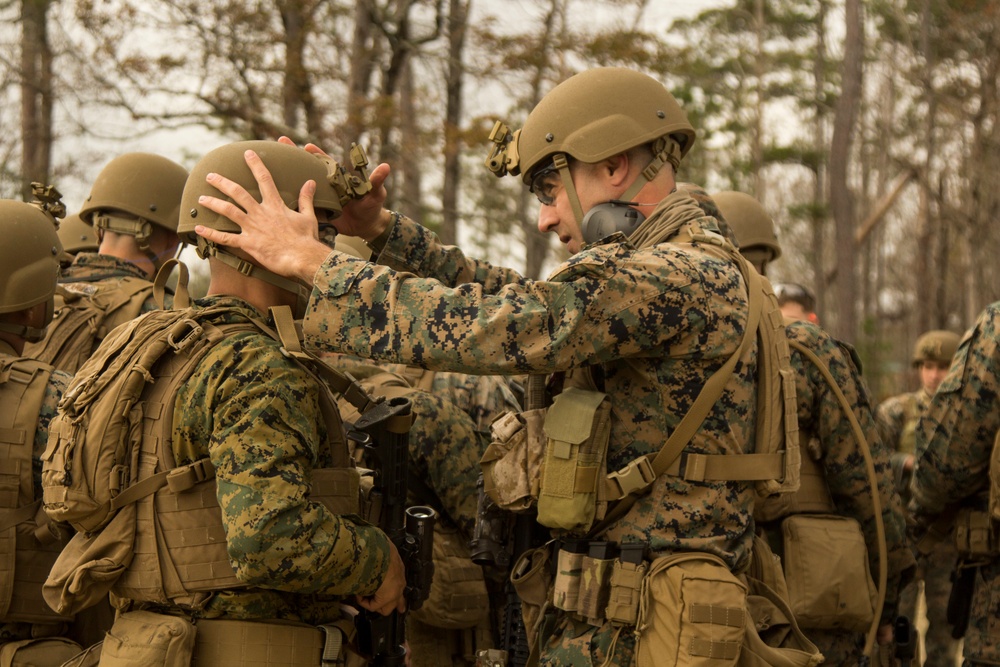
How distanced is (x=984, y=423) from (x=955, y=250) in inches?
1105

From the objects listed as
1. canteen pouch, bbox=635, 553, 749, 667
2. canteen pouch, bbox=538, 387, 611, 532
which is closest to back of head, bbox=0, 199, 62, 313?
canteen pouch, bbox=538, 387, 611, 532

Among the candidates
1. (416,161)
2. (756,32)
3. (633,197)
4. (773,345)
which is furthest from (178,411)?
(756,32)

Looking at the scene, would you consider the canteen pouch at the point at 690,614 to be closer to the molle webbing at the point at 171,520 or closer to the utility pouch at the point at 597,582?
the utility pouch at the point at 597,582

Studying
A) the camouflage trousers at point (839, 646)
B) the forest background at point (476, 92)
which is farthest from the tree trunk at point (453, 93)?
the camouflage trousers at point (839, 646)

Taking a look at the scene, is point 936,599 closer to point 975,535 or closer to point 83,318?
point 975,535

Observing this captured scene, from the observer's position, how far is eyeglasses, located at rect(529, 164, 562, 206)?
12.6 ft

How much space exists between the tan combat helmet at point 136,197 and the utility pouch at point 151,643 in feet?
10.9

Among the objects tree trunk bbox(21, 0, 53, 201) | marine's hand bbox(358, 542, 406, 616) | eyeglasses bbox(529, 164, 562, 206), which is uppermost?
tree trunk bbox(21, 0, 53, 201)

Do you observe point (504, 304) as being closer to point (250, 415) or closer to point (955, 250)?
point (250, 415)

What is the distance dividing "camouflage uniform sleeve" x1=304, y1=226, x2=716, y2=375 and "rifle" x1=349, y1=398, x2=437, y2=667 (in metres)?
0.47

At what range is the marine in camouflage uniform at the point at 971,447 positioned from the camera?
509 cm

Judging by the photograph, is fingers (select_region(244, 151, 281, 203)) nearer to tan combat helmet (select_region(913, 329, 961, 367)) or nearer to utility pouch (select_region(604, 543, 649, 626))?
utility pouch (select_region(604, 543, 649, 626))

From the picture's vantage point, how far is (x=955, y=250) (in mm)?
31062

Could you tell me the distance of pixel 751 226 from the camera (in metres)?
5.84
